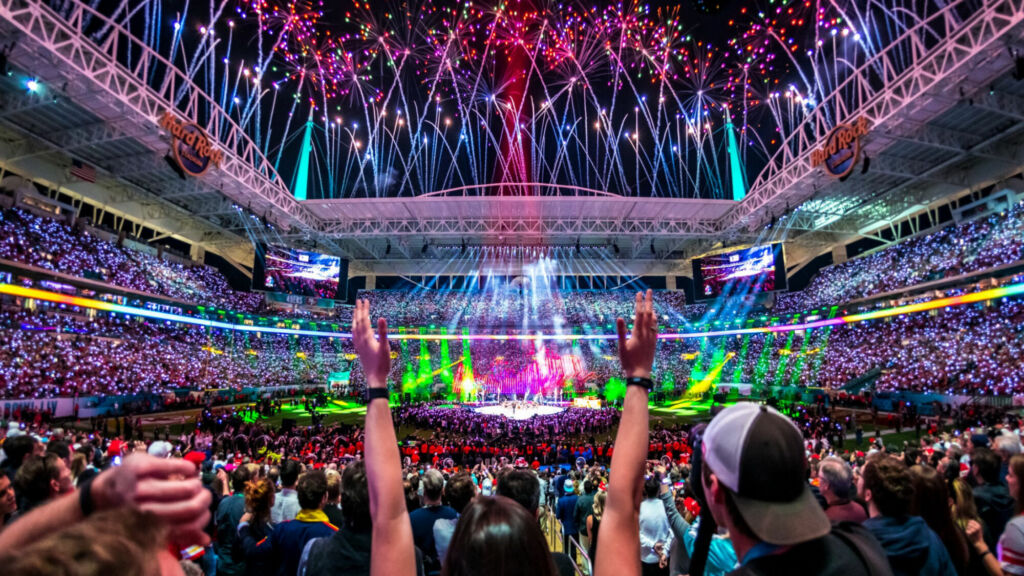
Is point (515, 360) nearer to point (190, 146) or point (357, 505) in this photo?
point (190, 146)

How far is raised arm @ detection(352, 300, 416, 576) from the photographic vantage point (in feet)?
5.26

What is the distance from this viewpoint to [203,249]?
4381 centimetres

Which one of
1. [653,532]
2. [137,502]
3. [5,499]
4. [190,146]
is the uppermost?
[190,146]

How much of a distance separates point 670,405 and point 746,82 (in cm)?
2210

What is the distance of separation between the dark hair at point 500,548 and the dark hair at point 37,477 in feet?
11.6

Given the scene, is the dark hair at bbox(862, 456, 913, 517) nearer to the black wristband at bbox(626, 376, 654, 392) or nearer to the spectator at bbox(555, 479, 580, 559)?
the black wristband at bbox(626, 376, 654, 392)

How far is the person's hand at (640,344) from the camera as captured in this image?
1828 millimetres

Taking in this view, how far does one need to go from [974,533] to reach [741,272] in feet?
127

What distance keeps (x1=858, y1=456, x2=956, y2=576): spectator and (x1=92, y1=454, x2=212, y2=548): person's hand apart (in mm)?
2714

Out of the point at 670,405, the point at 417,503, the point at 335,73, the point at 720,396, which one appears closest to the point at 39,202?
the point at 335,73

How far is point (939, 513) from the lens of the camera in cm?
277

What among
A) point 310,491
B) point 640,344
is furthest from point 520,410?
point 640,344

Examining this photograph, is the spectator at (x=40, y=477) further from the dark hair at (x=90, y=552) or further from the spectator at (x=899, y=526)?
the spectator at (x=899, y=526)

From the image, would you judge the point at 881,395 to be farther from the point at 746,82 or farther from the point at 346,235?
the point at 346,235
